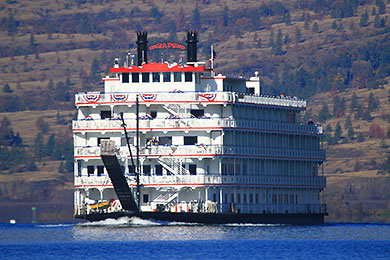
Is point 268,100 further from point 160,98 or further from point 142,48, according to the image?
point 142,48

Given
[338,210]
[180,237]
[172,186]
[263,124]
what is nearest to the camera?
[180,237]

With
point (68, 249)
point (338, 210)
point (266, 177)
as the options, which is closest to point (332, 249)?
point (68, 249)

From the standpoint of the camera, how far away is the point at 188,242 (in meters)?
99.2

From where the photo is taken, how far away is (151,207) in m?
116

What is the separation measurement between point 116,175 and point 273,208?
18.6 metres

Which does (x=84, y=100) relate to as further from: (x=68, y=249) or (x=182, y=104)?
(x=68, y=249)

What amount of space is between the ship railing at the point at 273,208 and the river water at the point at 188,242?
5.12 ft

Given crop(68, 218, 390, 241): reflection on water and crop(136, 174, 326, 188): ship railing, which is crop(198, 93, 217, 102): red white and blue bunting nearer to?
crop(136, 174, 326, 188): ship railing

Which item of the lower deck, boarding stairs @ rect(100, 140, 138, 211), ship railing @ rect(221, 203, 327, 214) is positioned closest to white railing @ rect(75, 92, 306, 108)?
boarding stairs @ rect(100, 140, 138, 211)

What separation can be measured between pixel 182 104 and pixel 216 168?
21.1 feet

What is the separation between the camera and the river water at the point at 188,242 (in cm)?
9131

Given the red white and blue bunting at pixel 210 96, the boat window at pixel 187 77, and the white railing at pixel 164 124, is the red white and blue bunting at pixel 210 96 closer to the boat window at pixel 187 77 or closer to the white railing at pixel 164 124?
the white railing at pixel 164 124

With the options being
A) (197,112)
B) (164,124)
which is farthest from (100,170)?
(197,112)

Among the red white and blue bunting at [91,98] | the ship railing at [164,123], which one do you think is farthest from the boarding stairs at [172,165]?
the red white and blue bunting at [91,98]
